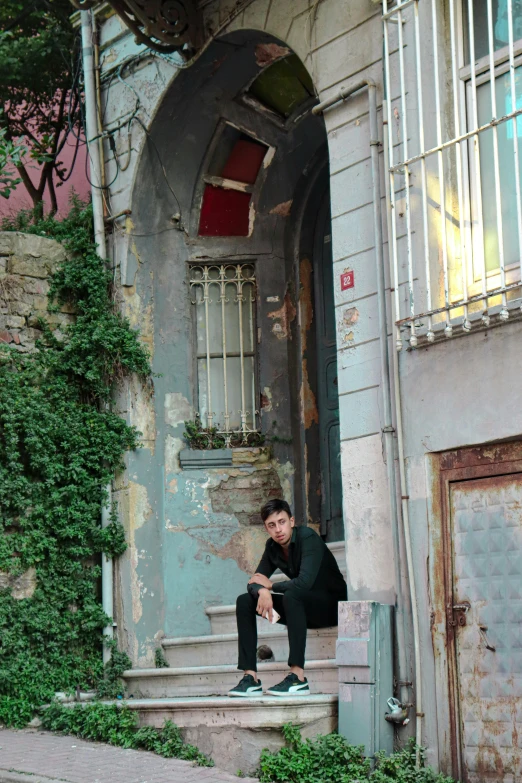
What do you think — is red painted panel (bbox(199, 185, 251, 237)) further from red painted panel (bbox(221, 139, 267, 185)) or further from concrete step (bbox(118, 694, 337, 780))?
concrete step (bbox(118, 694, 337, 780))

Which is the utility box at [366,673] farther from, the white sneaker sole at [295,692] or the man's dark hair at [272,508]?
the man's dark hair at [272,508]

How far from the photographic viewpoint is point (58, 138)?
11.7m

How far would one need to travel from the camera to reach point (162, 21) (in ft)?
26.0

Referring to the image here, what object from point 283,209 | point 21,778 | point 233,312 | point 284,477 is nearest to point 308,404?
point 284,477

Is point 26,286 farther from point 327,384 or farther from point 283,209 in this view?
point 327,384

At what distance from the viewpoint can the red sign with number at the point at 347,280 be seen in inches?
264

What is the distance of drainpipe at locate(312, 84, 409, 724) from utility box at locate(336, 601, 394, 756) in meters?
0.07

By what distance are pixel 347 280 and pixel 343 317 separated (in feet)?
0.78

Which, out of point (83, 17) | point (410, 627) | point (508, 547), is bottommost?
point (410, 627)

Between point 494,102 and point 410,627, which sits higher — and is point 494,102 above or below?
above

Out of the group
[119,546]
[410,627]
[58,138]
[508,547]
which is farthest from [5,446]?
[58,138]

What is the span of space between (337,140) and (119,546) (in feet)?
11.5

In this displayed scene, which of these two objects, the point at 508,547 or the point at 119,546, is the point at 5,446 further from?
the point at 508,547

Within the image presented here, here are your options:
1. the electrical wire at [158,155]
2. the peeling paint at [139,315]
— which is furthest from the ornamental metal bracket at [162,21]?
the peeling paint at [139,315]
